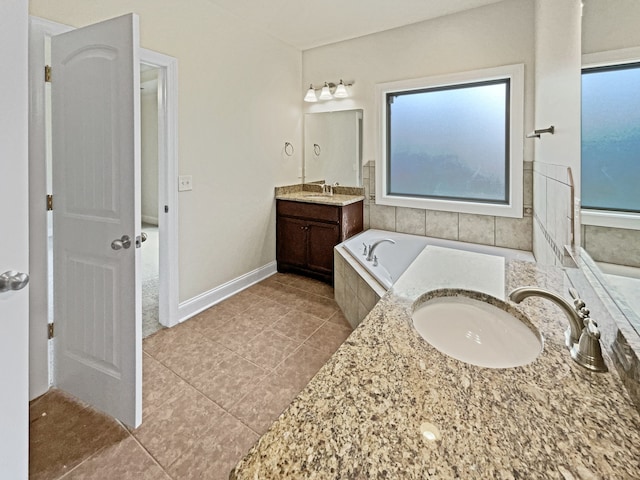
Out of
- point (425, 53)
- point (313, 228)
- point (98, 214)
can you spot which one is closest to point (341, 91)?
point (425, 53)

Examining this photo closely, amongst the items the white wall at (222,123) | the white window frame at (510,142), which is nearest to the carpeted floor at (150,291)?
the white wall at (222,123)

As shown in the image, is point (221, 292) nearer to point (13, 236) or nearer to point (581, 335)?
point (13, 236)

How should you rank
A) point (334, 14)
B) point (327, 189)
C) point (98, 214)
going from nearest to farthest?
point (98, 214), point (334, 14), point (327, 189)

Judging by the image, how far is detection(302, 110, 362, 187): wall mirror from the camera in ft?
12.6

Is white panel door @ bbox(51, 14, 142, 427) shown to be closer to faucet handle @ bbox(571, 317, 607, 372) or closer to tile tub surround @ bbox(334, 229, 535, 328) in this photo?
tile tub surround @ bbox(334, 229, 535, 328)

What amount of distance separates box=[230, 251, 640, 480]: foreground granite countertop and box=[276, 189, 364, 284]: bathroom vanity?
2648 millimetres

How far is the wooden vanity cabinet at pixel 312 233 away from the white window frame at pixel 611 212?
2481 mm

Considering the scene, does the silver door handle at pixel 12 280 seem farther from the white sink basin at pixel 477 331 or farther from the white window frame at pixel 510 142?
the white window frame at pixel 510 142

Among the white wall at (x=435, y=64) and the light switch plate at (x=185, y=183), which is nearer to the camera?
the light switch plate at (x=185, y=183)

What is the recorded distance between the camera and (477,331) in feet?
3.66

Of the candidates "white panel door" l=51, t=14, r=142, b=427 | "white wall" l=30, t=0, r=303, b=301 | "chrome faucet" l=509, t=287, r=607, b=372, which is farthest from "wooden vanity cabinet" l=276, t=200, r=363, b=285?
"chrome faucet" l=509, t=287, r=607, b=372

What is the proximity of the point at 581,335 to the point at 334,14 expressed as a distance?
3289 mm

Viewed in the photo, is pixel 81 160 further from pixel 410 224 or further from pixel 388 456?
pixel 410 224

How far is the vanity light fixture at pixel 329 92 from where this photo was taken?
372 centimetres
